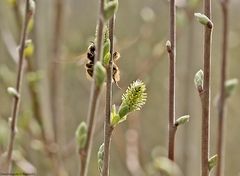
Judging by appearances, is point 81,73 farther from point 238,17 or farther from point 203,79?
point 203,79

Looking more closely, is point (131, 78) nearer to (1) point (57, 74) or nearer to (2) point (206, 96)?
(1) point (57, 74)

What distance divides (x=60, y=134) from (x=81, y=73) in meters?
1.30

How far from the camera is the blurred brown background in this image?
6.45 feet

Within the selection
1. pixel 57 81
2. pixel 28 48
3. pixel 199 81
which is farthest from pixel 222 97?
pixel 57 81

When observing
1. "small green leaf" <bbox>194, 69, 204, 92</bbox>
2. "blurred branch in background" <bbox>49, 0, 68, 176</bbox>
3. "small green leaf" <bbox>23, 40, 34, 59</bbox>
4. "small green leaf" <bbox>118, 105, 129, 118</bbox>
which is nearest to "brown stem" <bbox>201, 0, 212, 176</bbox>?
"small green leaf" <bbox>194, 69, 204, 92</bbox>

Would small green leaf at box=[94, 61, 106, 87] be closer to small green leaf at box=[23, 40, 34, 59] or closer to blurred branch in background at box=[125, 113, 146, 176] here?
small green leaf at box=[23, 40, 34, 59]

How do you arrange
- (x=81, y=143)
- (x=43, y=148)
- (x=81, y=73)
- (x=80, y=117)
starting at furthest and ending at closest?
(x=80, y=117) < (x=81, y=73) < (x=43, y=148) < (x=81, y=143)

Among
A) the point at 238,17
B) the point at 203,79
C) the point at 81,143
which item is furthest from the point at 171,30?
the point at 238,17

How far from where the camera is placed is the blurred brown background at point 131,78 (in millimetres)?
1967

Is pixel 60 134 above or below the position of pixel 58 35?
below

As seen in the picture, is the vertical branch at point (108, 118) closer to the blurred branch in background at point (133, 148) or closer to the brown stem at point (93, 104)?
the brown stem at point (93, 104)

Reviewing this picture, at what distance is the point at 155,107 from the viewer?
4.19 m

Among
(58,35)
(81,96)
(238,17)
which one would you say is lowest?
(58,35)

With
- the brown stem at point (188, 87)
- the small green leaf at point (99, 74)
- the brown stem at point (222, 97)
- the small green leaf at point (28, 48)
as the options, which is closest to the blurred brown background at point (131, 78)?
the brown stem at point (188, 87)
